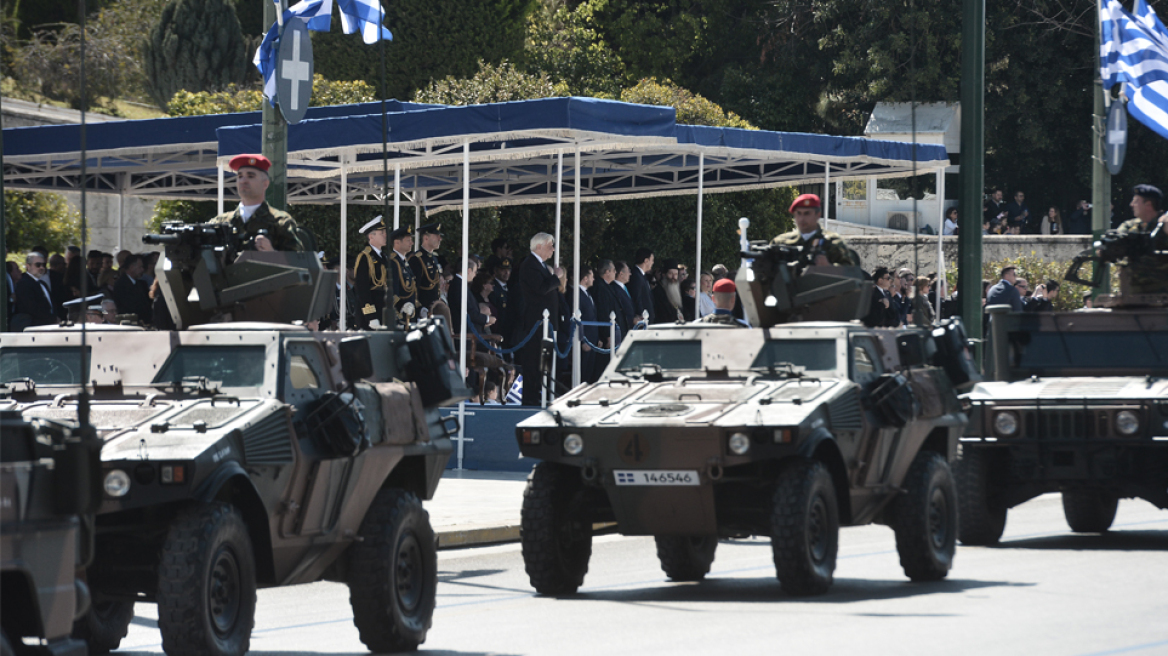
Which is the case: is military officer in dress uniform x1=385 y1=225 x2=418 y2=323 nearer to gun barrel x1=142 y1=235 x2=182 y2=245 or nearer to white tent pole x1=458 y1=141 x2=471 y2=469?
white tent pole x1=458 y1=141 x2=471 y2=469

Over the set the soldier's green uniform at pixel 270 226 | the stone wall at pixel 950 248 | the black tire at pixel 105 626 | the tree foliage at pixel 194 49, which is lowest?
the black tire at pixel 105 626

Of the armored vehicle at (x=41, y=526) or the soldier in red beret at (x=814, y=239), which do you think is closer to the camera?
the armored vehicle at (x=41, y=526)

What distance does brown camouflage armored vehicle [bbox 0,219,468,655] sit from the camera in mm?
8125

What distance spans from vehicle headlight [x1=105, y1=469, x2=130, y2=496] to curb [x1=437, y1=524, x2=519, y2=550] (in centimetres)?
612

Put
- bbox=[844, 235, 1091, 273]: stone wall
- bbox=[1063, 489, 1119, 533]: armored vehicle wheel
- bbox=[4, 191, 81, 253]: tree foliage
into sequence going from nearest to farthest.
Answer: bbox=[1063, 489, 1119, 533]: armored vehicle wheel
bbox=[4, 191, 81, 253]: tree foliage
bbox=[844, 235, 1091, 273]: stone wall

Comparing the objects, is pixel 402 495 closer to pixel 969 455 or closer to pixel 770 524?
pixel 770 524

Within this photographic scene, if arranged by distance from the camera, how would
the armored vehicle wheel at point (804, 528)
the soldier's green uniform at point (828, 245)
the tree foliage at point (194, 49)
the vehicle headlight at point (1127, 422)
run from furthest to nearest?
the tree foliage at point (194, 49) < the vehicle headlight at point (1127, 422) < the soldier's green uniform at point (828, 245) < the armored vehicle wheel at point (804, 528)

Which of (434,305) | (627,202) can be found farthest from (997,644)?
(627,202)

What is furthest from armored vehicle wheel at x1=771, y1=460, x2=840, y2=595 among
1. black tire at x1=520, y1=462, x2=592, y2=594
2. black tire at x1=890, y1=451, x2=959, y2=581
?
black tire at x1=520, y1=462, x2=592, y2=594

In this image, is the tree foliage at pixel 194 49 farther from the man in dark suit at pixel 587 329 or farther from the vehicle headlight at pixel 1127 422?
the vehicle headlight at pixel 1127 422

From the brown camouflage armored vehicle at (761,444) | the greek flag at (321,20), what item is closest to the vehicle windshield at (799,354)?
the brown camouflage armored vehicle at (761,444)

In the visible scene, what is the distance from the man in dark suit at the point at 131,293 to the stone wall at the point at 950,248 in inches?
618

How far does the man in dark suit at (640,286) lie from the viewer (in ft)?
74.0

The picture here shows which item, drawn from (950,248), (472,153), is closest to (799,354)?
(472,153)
